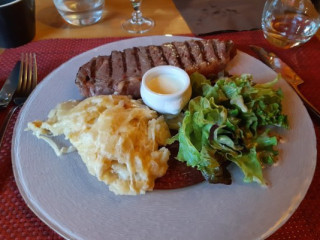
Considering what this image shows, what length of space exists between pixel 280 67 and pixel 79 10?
1.52 meters

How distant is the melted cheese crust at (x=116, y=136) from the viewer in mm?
1307

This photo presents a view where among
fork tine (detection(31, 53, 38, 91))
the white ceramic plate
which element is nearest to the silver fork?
fork tine (detection(31, 53, 38, 91))

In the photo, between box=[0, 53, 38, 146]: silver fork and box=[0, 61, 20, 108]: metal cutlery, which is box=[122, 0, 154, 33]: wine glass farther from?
box=[0, 61, 20, 108]: metal cutlery

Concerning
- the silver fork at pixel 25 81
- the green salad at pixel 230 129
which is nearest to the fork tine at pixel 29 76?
the silver fork at pixel 25 81

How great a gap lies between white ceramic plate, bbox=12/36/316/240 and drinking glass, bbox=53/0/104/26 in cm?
117

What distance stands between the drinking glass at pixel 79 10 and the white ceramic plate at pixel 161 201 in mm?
1166

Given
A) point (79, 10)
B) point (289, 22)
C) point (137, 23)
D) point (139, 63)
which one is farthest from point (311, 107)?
point (79, 10)

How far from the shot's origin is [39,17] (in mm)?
2486

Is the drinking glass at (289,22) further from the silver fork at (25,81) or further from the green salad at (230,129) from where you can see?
the silver fork at (25,81)

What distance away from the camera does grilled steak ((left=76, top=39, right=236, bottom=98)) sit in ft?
5.41

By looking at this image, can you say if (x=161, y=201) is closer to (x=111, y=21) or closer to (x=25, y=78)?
(x=25, y=78)

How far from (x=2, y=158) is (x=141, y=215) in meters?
0.76

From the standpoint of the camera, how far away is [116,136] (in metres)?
1.36

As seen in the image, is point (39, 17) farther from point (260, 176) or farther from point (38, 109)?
point (260, 176)
